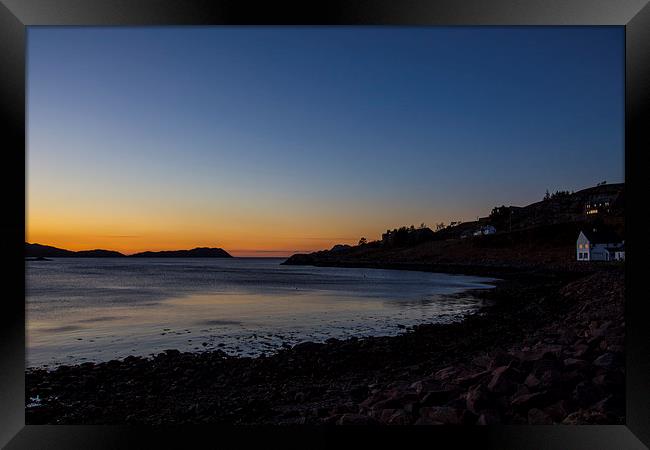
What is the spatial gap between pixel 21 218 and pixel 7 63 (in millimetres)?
863

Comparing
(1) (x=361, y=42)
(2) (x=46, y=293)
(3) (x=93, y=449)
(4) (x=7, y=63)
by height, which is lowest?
(2) (x=46, y=293)

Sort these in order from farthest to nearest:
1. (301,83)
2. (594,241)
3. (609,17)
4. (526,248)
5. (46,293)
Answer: (526,248), (594,241), (46,293), (301,83), (609,17)

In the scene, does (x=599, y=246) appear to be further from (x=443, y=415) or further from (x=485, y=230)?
(x=443, y=415)

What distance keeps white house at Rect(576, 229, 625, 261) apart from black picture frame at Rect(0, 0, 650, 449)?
20.8 metres

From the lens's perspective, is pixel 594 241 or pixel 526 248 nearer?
pixel 594 241

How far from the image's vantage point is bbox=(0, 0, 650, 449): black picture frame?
2.16 metres

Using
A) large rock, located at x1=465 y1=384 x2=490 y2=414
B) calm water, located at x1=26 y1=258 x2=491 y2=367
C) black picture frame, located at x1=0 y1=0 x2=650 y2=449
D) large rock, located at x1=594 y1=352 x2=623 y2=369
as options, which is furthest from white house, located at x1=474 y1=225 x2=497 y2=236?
black picture frame, located at x1=0 y1=0 x2=650 y2=449

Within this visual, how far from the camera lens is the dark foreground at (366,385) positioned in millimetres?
2551

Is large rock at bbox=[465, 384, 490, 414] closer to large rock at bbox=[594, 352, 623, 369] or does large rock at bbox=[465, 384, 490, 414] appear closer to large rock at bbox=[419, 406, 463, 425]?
large rock at bbox=[419, 406, 463, 425]

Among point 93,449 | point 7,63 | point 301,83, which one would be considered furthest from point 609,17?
point 301,83

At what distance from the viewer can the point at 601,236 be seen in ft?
69.0

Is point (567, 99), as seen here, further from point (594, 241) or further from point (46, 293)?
point (46, 293)

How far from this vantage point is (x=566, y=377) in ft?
9.20

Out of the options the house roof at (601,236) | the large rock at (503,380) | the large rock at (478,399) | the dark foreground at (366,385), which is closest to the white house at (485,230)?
the house roof at (601,236)
